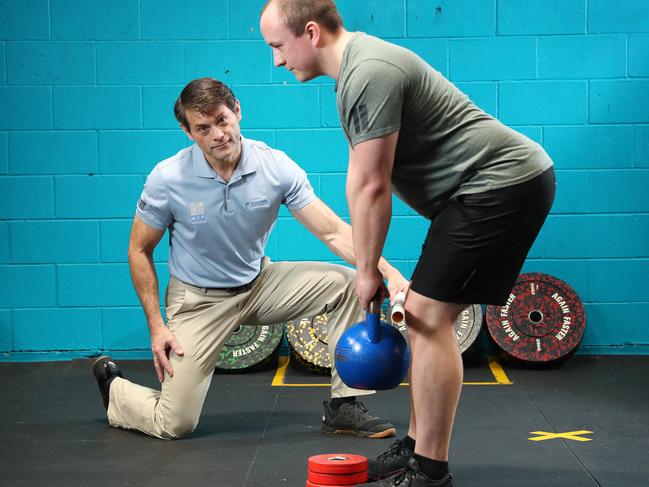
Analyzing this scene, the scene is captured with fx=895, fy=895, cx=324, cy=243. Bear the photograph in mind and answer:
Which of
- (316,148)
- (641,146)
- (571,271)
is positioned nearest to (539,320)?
(571,271)

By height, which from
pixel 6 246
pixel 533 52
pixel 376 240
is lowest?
pixel 6 246

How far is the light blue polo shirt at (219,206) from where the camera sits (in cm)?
341

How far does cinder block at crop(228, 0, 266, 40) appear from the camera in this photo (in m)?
4.89

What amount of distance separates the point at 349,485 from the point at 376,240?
0.76m

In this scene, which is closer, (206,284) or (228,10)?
(206,284)

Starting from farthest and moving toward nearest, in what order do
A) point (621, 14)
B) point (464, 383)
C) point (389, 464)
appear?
point (621, 14)
point (464, 383)
point (389, 464)

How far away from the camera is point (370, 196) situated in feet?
7.49

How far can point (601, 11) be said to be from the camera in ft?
16.0

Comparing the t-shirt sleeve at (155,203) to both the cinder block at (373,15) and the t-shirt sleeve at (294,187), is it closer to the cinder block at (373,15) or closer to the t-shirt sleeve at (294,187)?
the t-shirt sleeve at (294,187)

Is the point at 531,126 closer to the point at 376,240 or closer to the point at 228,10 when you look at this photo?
the point at 228,10

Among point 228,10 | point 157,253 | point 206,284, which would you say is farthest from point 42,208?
point 206,284

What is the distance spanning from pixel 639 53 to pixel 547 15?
0.54 meters

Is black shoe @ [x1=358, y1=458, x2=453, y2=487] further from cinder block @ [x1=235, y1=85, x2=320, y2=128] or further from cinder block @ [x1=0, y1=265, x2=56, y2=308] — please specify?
cinder block @ [x1=0, y1=265, x2=56, y2=308]

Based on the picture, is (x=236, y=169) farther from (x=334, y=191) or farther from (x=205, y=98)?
(x=334, y=191)
